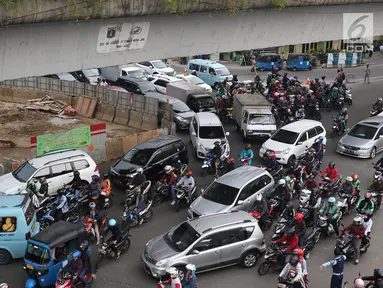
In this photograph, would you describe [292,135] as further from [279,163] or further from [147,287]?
[147,287]

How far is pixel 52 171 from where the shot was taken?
52.5 ft

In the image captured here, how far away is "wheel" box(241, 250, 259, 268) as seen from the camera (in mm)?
12523

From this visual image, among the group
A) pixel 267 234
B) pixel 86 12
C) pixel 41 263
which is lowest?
pixel 267 234

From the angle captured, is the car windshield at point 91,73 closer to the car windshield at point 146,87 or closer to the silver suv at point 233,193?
the car windshield at point 146,87

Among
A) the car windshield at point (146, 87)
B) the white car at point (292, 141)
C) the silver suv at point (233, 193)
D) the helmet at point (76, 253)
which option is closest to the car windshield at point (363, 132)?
the white car at point (292, 141)

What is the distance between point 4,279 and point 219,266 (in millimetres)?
5286

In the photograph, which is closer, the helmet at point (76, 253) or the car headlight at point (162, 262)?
the helmet at point (76, 253)

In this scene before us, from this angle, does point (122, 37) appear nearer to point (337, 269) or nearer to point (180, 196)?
point (180, 196)

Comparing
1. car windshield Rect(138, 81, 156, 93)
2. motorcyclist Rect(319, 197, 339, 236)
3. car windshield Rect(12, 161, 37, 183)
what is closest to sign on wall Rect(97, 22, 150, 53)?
car windshield Rect(12, 161, 37, 183)

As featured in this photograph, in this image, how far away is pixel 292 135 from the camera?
67.0 ft

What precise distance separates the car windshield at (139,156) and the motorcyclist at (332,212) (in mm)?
6498

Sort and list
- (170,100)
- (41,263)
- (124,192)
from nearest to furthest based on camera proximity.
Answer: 1. (41,263)
2. (124,192)
3. (170,100)

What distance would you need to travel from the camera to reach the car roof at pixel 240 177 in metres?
15.1

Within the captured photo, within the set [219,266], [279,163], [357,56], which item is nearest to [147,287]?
[219,266]
